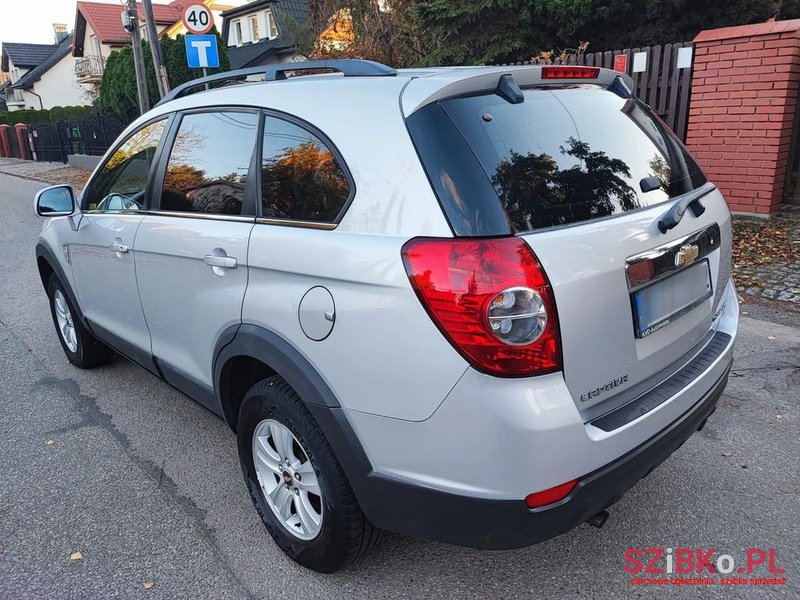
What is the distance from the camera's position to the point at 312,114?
2301mm

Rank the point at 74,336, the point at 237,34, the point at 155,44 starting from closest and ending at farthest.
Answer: the point at 74,336, the point at 155,44, the point at 237,34

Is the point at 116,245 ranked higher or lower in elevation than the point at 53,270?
higher

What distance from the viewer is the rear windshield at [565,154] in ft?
6.32

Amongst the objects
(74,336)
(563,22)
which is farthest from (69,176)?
(74,336)

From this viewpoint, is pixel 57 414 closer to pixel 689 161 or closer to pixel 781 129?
pixel 689 161

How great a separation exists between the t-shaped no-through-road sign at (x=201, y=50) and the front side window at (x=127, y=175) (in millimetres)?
6338

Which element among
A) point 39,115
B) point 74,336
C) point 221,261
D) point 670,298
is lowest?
point 74,336

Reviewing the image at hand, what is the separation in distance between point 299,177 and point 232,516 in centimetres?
158

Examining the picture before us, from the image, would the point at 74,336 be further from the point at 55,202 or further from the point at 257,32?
the point at 257,32

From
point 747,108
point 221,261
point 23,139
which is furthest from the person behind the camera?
point 23,139

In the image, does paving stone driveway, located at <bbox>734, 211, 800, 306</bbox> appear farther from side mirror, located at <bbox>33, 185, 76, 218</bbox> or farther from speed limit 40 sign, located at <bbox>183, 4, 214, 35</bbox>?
speed limit 40 sign, located at <bbox>183, 4, 214, 35</bbox>

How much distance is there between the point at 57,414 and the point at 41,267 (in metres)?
1.39

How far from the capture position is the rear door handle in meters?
2.48

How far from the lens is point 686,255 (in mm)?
2229
